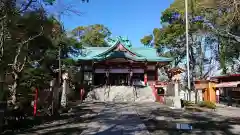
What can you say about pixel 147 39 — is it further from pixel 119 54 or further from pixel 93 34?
pixel 119 54

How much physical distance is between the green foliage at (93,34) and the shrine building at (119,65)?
49.7 feet

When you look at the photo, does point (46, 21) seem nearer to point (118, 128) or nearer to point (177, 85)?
point (118, 128)

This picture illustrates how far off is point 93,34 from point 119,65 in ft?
62.5

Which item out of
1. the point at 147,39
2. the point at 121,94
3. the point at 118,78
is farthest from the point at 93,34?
the point at 121,94

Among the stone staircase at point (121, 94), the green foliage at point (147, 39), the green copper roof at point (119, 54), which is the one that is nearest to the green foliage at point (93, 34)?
the green foliage at point (147, 39)

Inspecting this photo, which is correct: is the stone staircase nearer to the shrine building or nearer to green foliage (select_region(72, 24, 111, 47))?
the shrine building

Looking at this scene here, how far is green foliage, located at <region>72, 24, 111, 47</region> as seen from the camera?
49.7 m

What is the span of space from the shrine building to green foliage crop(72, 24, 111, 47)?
15157mm

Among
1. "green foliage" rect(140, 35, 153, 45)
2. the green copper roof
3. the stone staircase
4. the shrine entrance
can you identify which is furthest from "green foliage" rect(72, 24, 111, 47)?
the stone staircase

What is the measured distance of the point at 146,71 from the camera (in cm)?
3306

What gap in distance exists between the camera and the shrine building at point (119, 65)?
3159cm

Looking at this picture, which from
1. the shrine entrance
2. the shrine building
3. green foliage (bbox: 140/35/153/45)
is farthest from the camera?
green foliage (bbox: 140/35/153/45)

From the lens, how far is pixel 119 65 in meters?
32.8

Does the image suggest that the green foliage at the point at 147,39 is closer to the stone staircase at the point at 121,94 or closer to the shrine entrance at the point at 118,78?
the shrine entrance at the point at 118,78
